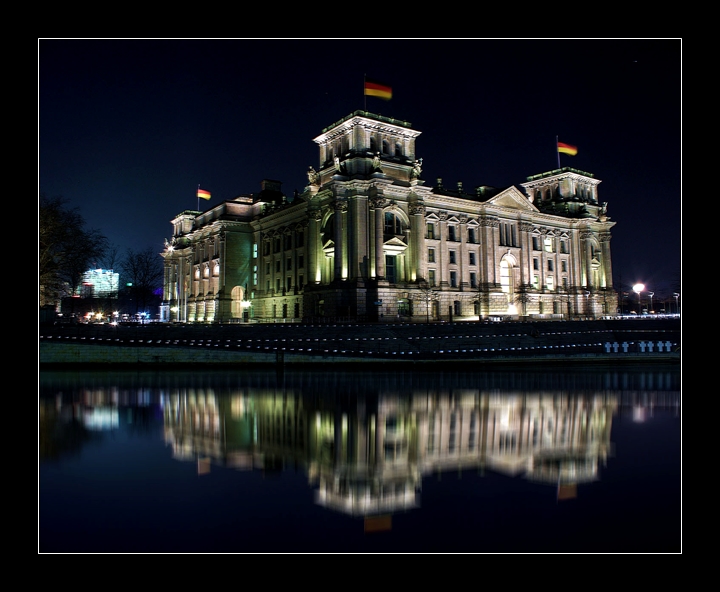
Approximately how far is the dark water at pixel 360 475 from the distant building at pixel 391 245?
49598 mm

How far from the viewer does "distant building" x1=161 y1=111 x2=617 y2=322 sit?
74.8 meters

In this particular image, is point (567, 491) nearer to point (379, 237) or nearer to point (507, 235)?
point (379, 237)

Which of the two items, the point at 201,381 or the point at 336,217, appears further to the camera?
the point at 336,217

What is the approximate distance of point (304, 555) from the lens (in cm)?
762

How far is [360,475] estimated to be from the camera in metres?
12.7

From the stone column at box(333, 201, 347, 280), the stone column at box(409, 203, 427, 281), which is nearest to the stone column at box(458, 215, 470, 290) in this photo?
the stone column at box(409, 203, 427, 281)

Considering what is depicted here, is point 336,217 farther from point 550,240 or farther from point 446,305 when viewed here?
point 550,240

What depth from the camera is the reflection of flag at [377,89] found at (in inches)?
2685

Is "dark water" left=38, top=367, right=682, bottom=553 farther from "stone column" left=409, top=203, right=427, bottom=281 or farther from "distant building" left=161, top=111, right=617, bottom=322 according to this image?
"stone column" left=409, top=203, right=427, bottom=281

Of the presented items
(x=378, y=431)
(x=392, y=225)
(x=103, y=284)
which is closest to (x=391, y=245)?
(x=392, y=225)

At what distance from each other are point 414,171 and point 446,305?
19441 millimetres

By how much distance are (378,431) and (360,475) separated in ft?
17.9

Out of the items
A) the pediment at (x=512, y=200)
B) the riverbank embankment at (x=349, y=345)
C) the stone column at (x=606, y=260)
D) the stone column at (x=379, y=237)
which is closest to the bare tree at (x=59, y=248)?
the riverbank embankment at (x=349, y=345)
